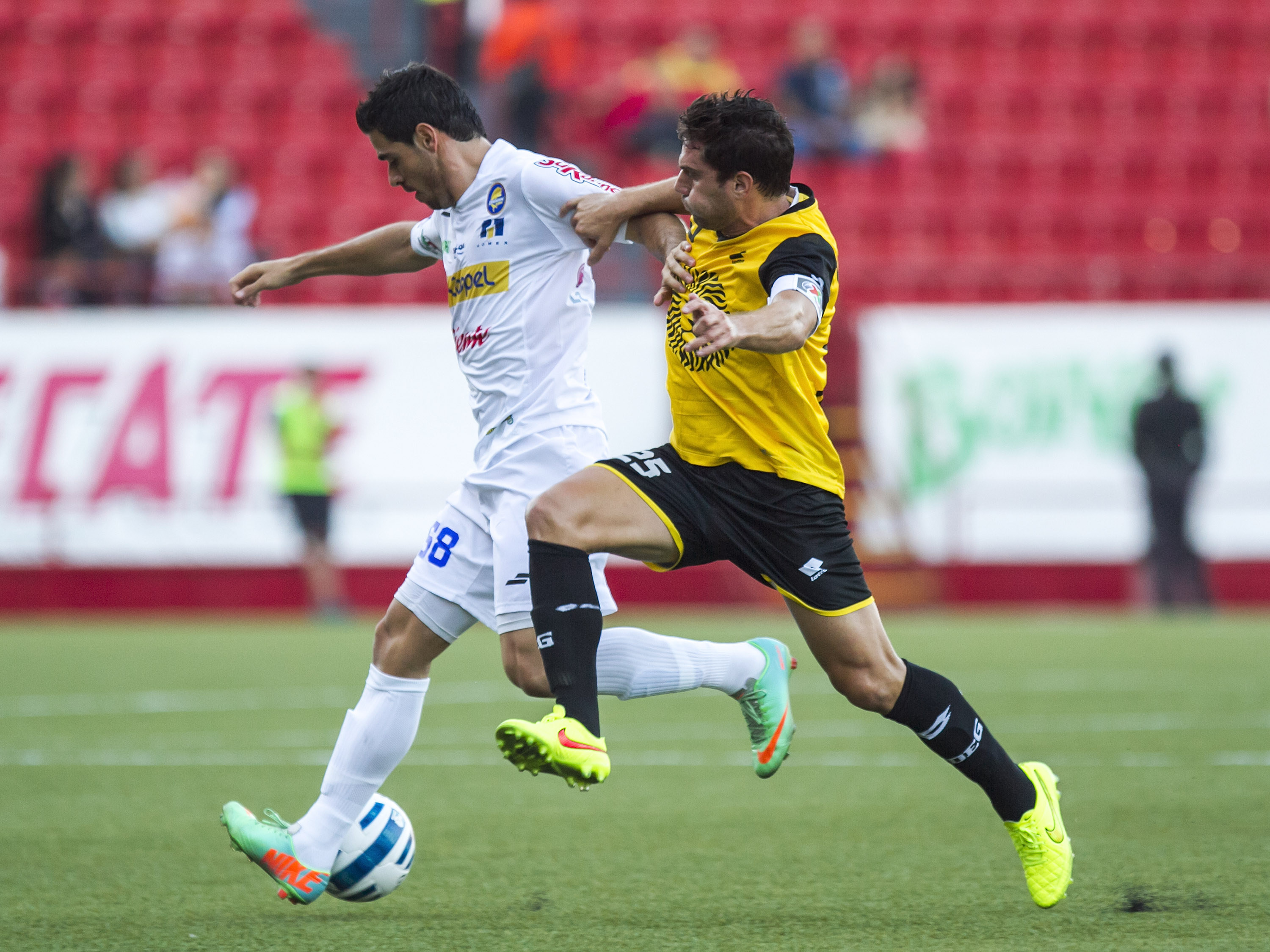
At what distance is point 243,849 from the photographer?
450 cm

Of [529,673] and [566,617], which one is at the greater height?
[566,617]

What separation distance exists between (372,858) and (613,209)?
1.91 m

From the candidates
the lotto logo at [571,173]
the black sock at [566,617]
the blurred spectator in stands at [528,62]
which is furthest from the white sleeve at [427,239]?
the blurred spectator in stands at [528,62]

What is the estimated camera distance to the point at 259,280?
519 cm

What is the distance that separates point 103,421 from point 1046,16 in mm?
11249

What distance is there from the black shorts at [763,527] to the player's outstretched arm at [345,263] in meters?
1.09

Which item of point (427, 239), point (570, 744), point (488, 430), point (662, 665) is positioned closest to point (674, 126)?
point (427, 239)

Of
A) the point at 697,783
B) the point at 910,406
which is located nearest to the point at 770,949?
the point at 697,783

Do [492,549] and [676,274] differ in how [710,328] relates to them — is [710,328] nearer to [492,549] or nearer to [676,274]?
[676,274]

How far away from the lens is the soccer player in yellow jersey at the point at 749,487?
4285mm

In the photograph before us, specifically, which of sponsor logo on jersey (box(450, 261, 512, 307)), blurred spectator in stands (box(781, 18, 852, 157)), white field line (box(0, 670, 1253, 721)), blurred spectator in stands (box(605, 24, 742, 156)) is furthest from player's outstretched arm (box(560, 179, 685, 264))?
blurred spectator in stands (box(781, 18, 852, 157))

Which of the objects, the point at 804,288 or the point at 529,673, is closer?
the point at 804,288

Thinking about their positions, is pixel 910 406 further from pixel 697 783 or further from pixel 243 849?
pixel 243 849

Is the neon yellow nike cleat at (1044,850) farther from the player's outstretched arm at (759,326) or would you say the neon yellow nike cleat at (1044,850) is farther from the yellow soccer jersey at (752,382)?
the player's outstretched arm at (759,326)
